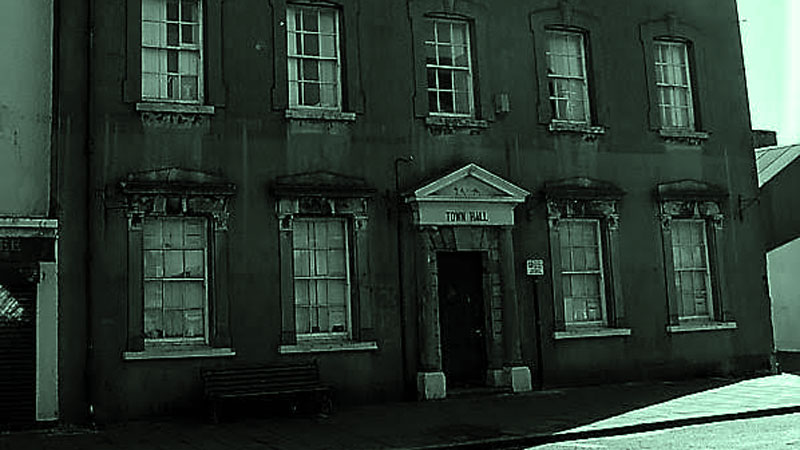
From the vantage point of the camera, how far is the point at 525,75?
1855 cm

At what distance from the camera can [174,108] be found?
1574 centimetres

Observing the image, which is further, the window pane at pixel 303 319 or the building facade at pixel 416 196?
the window pane at pixel 303 319

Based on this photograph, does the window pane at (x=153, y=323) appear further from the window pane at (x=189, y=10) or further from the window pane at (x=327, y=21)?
the window pane at (x=327, y=21)

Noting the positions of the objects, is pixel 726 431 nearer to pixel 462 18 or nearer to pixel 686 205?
pixel 686 205

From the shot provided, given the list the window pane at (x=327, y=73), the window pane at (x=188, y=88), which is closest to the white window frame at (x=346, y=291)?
the window pane at (x=327, y=73)

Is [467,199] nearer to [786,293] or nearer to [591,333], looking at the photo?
[591,333]

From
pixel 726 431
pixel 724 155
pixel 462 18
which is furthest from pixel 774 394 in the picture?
pixel 462 18

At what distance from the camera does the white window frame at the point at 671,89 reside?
20033mm

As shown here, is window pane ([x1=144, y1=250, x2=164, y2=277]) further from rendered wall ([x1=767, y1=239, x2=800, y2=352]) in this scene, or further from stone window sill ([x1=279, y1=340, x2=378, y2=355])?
rendered wall ([x1=767, y1=239, x2=800, y2=352])

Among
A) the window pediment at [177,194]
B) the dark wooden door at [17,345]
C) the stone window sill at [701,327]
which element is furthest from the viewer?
the stone window sill at [701,327]

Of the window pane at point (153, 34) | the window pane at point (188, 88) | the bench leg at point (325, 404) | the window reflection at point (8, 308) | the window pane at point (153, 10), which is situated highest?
the window pane at point (153, 10)

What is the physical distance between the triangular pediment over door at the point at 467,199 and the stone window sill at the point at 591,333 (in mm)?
2487

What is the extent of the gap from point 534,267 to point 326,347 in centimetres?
451

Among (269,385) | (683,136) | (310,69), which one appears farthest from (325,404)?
(683,136)
